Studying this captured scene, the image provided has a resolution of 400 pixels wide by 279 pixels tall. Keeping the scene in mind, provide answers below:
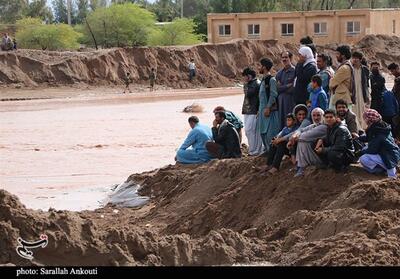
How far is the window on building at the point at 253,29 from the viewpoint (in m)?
56.8

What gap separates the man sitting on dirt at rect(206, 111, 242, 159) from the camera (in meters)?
13.3

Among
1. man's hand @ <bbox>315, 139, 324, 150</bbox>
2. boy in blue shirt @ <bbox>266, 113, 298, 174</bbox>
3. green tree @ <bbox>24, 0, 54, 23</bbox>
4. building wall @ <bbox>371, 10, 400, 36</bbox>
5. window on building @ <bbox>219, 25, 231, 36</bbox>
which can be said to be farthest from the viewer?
green tree @ <bbox>24, 0, 54, 23</bbox>

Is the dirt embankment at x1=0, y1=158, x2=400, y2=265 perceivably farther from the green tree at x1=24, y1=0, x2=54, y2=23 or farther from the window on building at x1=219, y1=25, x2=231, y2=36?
the green tree at x1=24, y1=0, x2=54, y2=23

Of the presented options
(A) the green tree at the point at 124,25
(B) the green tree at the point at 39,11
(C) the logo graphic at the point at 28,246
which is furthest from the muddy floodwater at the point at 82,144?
(B) the green tree at the point at 39,11

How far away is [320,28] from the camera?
55250 millimetres

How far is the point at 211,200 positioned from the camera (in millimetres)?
11727

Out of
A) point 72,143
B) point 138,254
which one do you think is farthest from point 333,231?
point 72,143

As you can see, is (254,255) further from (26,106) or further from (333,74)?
(26,106)

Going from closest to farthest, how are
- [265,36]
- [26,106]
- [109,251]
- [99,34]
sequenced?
1. [109,251]
2. [26,106]
3. [265,36]
4. [99,34]

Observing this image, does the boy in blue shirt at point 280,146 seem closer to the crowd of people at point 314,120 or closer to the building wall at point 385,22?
the crowd of people at point 314,120

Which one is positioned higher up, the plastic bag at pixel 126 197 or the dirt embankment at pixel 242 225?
the dirt embankment at pixel 242 225

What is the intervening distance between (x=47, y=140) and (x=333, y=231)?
50.5 ft

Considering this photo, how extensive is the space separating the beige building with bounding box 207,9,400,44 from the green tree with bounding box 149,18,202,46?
1.89 meters

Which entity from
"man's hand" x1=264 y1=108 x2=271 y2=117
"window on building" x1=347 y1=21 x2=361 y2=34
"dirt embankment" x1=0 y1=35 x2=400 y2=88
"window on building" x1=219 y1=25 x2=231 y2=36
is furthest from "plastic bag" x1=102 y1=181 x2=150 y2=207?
"window on building" x1=219 y1=25 x2=231 y2=36
